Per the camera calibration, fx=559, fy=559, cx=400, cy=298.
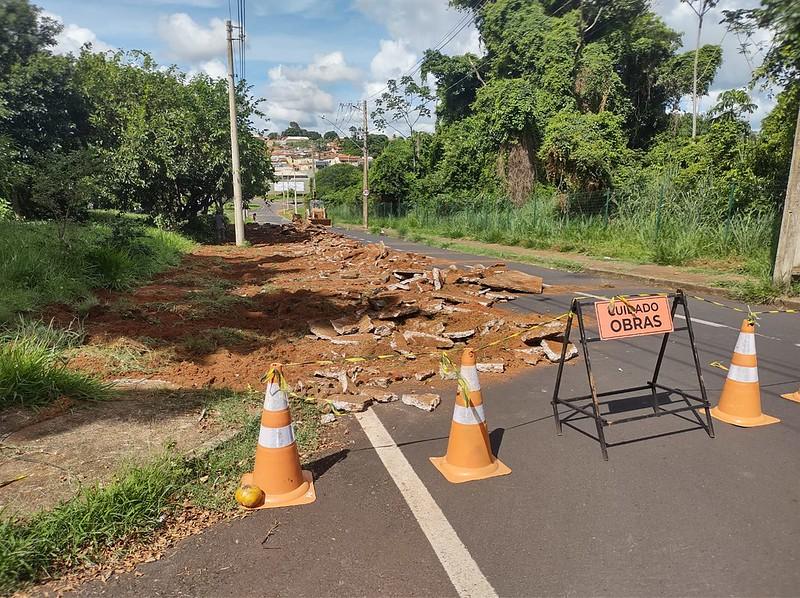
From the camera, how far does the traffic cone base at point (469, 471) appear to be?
363 cm

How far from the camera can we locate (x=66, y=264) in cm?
1035

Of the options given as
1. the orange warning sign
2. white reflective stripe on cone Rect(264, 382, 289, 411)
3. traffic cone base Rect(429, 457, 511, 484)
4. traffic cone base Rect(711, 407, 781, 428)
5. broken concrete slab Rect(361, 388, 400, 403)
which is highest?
the orange warning sign

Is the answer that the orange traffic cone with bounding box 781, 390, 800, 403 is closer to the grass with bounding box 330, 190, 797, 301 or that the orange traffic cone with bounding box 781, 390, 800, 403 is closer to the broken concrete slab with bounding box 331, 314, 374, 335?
the broken concrete slab with bounding box 331, 314, 374, 335

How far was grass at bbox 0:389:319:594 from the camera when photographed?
8.95 feet

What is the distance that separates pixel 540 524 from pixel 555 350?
357cm

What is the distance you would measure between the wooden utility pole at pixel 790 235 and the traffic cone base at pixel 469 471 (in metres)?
8.66

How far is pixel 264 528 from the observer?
3.12m

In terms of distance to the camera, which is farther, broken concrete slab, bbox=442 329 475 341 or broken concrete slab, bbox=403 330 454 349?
broken concrete slab, bbox=442 329 475 341

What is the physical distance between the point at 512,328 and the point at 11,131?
27.5m

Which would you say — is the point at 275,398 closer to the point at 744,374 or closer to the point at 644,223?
the point at 744,374

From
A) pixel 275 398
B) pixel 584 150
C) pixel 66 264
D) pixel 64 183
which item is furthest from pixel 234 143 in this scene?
pixel 275 398

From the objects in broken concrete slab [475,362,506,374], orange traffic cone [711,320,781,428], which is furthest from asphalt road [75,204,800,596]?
broken concrete slab [475,362,506,374]

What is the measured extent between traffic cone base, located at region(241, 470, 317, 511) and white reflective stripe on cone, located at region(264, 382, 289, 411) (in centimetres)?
49

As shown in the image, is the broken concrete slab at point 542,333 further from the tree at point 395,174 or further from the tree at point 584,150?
the tree at point 395,174
